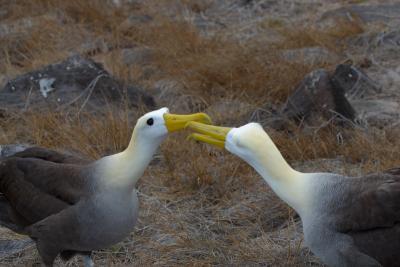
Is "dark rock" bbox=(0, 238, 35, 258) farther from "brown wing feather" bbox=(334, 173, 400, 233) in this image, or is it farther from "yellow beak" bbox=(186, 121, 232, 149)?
"brown wing feather" bbox=(334, 173, 400, 233)

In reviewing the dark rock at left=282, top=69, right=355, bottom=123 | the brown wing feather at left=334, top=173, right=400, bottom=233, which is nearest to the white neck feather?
the brown wing feather at left=334, top=173, right=400, bottom=233

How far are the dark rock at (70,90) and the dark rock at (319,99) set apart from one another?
50.4 inches

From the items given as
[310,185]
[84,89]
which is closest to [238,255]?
[310,185]

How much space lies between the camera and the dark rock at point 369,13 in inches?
308

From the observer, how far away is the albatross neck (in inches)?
118

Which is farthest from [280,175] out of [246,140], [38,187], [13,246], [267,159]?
[13,246]

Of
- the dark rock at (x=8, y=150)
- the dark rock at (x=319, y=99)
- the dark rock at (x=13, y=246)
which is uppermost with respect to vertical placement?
the dark rock at (x=8, y=150)

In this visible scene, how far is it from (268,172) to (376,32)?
15.2 ft

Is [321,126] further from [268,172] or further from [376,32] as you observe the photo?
[376,32]

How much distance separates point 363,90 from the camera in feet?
19.7

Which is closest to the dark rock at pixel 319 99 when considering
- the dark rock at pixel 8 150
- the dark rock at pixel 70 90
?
the dark rock at pixel 70 90

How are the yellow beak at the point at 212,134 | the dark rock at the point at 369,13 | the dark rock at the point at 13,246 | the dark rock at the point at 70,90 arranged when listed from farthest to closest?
the dark rock at the point at 369,13, the dark rock at the point at 70,90, the dark rock at the point at 13,246, the yellow beak at the point at 212,134

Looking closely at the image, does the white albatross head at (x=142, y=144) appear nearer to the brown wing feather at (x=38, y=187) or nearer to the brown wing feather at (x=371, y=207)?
the brown wing feather at (x=38, y=187)

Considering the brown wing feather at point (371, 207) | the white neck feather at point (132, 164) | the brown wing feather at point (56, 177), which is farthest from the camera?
the brown wing feather at point (56, 177)
